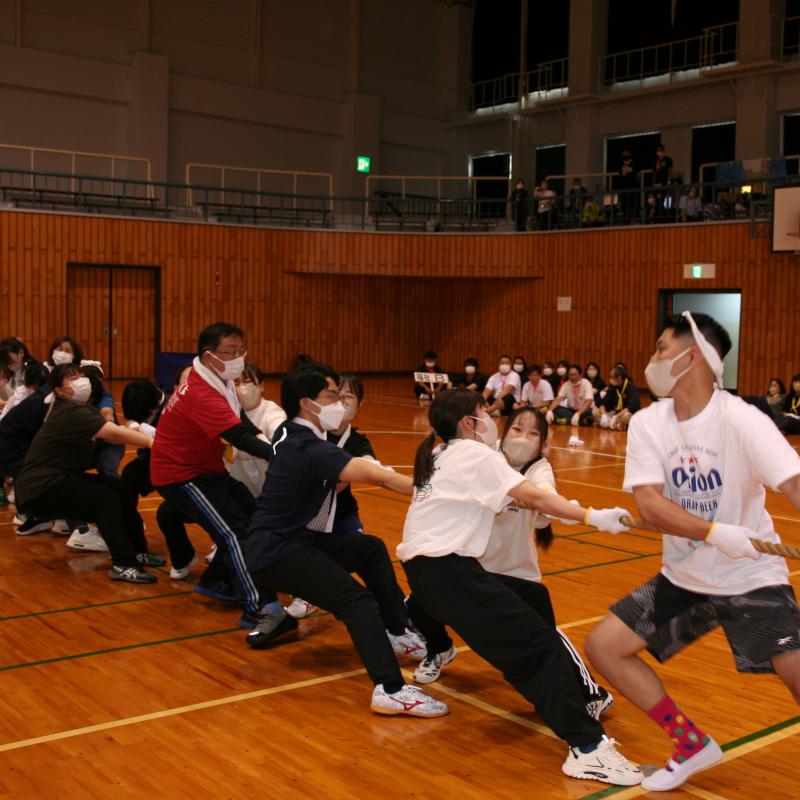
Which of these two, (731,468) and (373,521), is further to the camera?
(373,521)

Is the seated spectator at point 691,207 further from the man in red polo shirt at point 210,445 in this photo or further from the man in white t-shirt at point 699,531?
the man in white t-shirt at point 699,531

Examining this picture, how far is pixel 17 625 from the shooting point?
227 inches

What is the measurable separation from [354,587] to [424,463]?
84 centimetres

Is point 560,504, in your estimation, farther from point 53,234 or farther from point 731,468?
point 53,234

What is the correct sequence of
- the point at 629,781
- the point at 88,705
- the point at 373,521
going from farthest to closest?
the point at 373,521
the point at 88,705
the point at 629,781

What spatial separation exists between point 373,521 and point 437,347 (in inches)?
794

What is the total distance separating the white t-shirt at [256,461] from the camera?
7176mm

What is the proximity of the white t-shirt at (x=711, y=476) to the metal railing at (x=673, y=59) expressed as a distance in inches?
903

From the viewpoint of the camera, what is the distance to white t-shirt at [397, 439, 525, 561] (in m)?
4.10

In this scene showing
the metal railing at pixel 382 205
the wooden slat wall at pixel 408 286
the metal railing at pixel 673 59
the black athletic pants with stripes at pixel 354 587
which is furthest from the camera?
the metal railing at pixel 673 59

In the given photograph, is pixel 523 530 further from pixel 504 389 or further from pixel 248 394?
pixel 504 389

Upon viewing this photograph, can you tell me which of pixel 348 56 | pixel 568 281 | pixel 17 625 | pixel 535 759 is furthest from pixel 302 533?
pixel 348 56

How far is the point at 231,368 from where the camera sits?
20.1 feet

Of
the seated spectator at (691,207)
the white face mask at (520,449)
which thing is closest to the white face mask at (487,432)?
the white face mask at (520,449)
